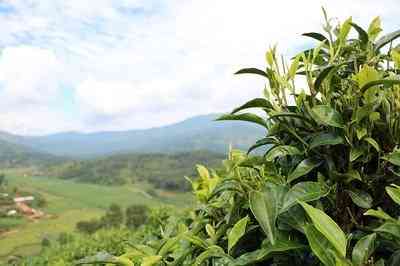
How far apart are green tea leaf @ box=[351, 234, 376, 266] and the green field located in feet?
189

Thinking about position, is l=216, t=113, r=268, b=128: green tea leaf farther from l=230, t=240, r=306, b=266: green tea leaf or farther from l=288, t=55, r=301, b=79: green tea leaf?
l=230, t=240, r=306, b=266: green tea leaf

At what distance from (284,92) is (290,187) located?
0.31 metres

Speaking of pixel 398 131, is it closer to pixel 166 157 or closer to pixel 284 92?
pixel 284 92

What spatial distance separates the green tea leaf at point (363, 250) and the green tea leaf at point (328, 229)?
2.8 inches

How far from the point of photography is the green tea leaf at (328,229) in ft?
3.71

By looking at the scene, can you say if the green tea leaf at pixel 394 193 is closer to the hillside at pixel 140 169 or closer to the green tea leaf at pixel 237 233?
the green tea leaf at pixel 237 233

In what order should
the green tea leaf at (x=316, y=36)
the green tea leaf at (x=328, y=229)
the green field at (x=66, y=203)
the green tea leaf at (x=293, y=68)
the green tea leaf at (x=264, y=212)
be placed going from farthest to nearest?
the green field at (x=66, y=203) → the green tea leaf at (x=316, y=36) → the green tea leaf at (x=293, y=68) → the green tea leaf at (x=264, y=212) → the green tea leaf at (x=328, y=229)

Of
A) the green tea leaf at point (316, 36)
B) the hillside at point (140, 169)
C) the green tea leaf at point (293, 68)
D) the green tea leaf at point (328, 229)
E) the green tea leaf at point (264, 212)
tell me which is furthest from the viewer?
the hillside at point (140, 169)

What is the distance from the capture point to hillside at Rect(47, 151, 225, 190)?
104m

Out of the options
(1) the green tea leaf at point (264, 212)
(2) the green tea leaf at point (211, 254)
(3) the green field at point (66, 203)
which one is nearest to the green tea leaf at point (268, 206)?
(1) the green tea leaf at point (264, 212)

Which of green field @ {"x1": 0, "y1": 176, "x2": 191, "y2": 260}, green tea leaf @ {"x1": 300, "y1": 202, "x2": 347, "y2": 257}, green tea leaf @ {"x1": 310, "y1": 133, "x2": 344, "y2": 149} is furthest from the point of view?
green field @ {"x1": 0, "y1": 176, "x2": 191, "y2": 260}

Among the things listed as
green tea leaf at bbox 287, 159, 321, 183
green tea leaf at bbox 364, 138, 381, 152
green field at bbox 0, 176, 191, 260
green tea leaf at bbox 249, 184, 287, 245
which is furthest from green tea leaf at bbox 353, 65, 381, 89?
green field at bbox 0, 176, 191, 260

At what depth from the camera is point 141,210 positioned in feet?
176

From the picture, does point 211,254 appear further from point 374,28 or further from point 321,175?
point 374,28
